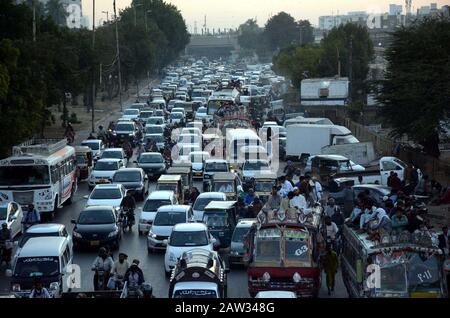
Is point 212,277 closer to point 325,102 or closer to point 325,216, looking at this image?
point 325,216

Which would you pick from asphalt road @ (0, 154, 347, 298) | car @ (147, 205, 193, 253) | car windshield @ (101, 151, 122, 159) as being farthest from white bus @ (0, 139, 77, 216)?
car windshield @ (101, 151, 122, 159)

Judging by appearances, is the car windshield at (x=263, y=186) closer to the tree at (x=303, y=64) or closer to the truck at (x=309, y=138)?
the truck at (x=309, y=138)

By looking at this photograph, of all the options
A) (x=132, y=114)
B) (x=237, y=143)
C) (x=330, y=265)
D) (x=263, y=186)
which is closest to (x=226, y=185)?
(x=263, y=186)

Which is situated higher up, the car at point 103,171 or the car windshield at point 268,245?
the car windshield at point 268,245

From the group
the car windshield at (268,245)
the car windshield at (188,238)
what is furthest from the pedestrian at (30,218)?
the car windshield at (268,245)

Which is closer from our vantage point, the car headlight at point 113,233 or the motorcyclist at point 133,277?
the motorcyclist at point 133,277
